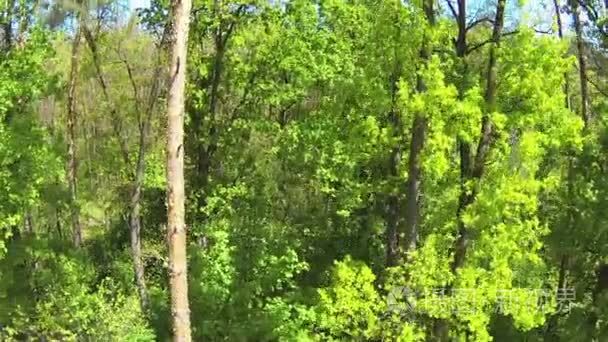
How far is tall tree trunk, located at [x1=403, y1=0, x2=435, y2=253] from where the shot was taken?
1351 cm

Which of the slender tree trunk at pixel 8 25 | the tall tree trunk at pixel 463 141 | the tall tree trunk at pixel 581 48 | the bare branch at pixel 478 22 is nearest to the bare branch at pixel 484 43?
the tall tree trunk at pixel 463 141

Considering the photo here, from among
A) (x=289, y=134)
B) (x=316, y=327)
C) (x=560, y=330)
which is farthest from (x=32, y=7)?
(x=560, y=330)

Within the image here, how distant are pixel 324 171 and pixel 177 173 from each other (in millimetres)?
12253

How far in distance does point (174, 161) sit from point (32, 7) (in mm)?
12635

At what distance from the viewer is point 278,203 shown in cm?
2219

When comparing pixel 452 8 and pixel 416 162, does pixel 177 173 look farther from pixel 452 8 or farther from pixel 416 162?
pixel 452 8

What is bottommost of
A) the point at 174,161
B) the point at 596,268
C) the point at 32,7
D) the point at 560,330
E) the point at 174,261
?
the point at 560,330

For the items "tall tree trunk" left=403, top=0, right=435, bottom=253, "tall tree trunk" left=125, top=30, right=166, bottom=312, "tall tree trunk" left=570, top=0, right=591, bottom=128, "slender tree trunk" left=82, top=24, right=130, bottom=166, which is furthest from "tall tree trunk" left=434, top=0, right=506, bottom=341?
"slender tree trunk" left=82, top=24, right=130, bottom=166

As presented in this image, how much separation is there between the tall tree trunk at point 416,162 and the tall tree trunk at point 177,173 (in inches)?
262

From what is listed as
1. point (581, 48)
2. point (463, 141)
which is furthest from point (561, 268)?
point (463, 141)

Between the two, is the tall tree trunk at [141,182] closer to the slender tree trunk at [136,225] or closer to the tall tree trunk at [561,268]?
the slender tree trunk at [136,225]

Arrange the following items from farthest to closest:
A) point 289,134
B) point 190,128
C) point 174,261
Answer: point 190,128
point 289,134
point 174,261

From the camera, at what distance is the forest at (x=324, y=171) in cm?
1299

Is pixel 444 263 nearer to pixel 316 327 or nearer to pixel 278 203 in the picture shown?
pixel 316 327
